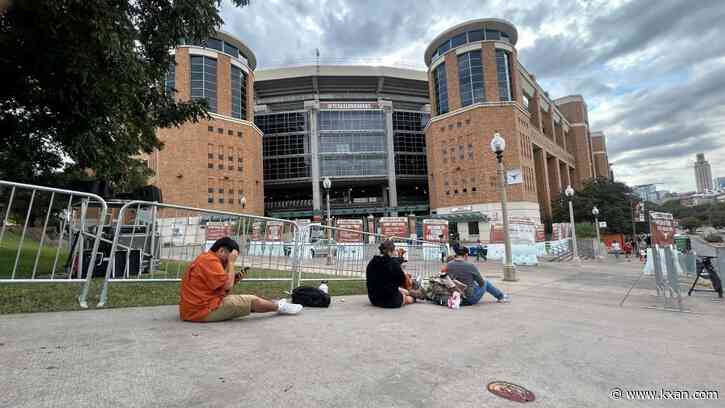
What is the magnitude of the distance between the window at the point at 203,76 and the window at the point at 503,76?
147ft

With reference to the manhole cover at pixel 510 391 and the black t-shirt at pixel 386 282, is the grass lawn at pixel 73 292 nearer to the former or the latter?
the black t-shirt at pixel 386 282

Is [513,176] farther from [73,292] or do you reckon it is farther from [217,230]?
[73,292]

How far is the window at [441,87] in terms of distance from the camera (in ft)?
177

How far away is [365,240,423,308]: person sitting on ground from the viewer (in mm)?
5207

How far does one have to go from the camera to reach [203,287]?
369 centimetres

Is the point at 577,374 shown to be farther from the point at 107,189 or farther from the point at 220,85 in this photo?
the point at 220,85

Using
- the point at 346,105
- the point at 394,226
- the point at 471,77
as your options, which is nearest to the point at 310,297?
the point at 394,226

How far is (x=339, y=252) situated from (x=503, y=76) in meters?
52.1

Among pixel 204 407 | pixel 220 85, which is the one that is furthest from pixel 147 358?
pixel 220 85

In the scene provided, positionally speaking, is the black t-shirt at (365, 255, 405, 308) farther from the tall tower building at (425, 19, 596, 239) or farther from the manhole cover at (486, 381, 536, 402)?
the tall tower building at (425, 19, 596, 239)

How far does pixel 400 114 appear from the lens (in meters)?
67.1

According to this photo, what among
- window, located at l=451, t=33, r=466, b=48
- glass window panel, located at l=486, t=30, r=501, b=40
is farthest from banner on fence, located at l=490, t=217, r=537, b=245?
glass window panel, located at l=486, t=30, r=501, b=40

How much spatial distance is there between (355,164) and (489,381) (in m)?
62.0

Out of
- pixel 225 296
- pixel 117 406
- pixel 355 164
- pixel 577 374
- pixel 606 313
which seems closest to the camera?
pixel 117 406
